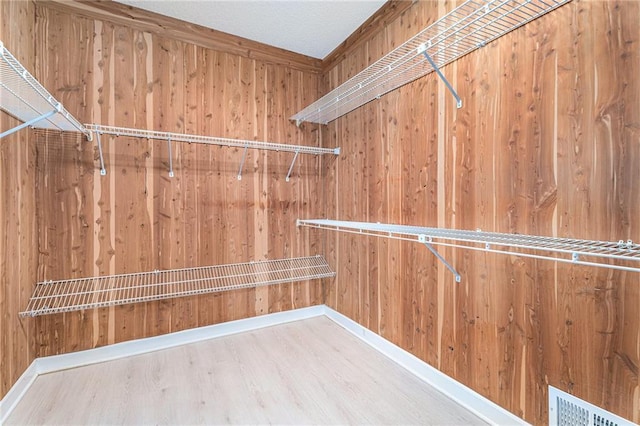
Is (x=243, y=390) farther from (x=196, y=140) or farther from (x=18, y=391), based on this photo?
(x=196, y=140)

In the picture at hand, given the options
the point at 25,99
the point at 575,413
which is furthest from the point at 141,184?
the point at 575,413

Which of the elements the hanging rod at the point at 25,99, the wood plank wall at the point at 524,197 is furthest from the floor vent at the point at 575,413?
the hanging rod at the point at 25,99

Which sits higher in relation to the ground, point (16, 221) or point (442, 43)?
point (442, 43)

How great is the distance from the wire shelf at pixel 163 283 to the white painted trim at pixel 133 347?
13.0 inches

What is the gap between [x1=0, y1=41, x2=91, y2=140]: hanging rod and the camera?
109cm

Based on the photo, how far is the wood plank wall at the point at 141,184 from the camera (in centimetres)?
181

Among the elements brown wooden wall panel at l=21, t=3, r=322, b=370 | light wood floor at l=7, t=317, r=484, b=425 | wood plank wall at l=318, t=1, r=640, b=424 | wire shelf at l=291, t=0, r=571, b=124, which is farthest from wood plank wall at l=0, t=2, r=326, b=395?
wood plank wall at l=318, t=1, r=640, b=424

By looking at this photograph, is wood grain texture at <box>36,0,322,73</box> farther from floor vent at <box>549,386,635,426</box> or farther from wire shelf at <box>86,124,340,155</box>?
floor vent at <box>549,386,635,426</box>

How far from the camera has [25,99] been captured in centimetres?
145

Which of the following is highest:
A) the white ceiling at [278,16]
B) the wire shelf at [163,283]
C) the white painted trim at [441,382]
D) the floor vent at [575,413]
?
the white ceiling at [278,16]

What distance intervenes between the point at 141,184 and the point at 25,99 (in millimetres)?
785

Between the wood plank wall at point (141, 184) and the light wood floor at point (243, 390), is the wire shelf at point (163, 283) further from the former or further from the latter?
the light wood floor at point (243, 390)

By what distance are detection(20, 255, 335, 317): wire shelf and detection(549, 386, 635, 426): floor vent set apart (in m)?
1.73

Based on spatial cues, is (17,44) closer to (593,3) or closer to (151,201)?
(151,201)
